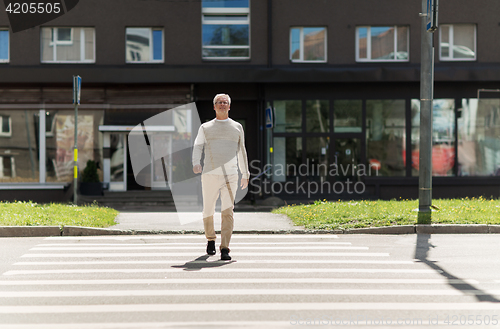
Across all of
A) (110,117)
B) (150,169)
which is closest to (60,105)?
(110,117)

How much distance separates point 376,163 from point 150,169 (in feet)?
29.2

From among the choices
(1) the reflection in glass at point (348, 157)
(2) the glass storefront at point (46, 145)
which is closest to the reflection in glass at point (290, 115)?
(1) the reflection in glass at point (348, 157)

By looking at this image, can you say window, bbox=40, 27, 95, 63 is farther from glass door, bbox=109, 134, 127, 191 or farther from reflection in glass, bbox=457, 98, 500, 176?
reflection in glass, bbox=457, 98, 500, 176

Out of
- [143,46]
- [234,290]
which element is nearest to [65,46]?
[143,46]

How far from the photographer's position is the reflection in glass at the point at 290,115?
20.3m

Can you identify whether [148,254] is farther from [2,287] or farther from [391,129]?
[391,129]

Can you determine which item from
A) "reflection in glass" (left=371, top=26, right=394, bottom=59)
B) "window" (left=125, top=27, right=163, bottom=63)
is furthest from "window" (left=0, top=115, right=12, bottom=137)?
"reflection in glass" (left=371, top=26, right=394, bottom=59)

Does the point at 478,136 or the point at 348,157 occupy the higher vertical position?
the point at 478,136

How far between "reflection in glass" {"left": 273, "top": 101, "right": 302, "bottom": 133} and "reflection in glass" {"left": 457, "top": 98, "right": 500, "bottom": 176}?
616 cm

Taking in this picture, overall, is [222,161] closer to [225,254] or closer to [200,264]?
[225,254]

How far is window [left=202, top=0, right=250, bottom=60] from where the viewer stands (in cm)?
2031

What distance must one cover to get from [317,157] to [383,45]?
16.5ft

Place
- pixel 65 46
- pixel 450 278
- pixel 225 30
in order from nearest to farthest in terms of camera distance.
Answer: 1. pixel 450 278
2. pixel 65 46
3. pixel 225 30

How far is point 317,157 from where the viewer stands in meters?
20.2
